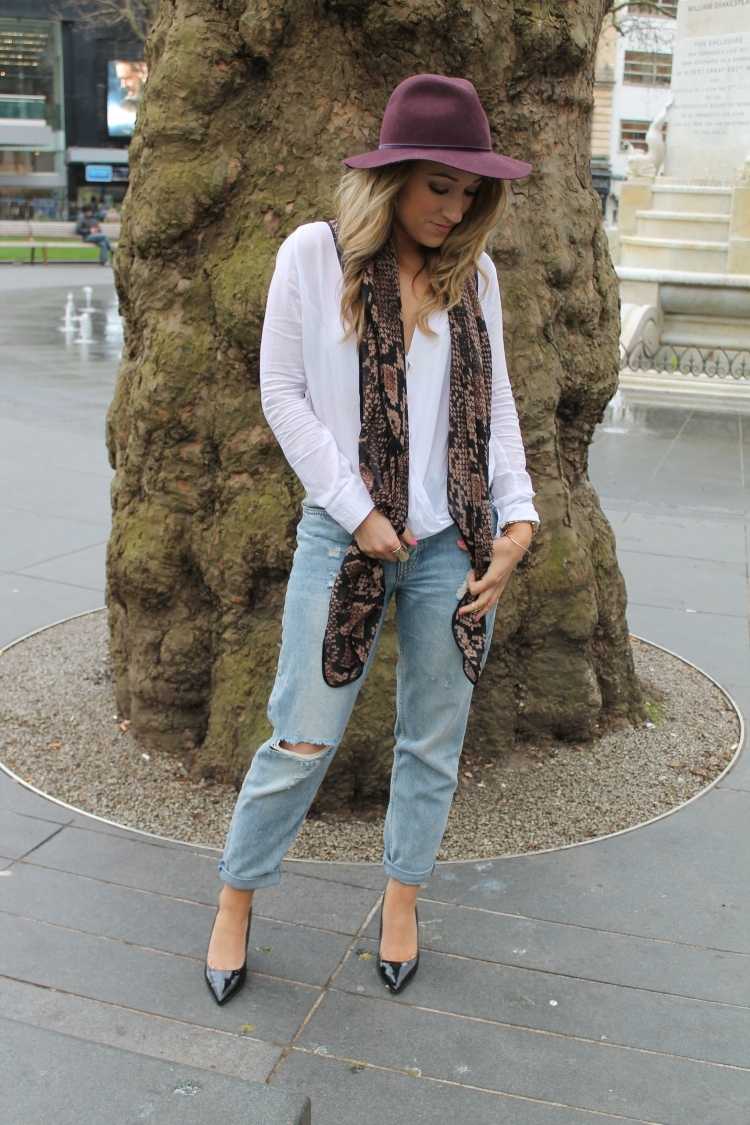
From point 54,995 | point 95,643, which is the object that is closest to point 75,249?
point 95,643

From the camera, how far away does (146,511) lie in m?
4.57

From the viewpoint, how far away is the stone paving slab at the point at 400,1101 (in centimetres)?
284

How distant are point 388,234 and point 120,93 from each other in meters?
66.5

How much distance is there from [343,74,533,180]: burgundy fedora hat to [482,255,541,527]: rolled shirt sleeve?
1.29ft

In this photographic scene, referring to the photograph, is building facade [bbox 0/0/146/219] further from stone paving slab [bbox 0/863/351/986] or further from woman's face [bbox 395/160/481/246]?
woman's face [bbox 395/160/481/246]

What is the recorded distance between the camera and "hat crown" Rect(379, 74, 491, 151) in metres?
2.86

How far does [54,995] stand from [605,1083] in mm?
1356

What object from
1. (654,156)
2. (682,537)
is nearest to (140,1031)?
(682,537)

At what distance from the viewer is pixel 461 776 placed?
179 inches

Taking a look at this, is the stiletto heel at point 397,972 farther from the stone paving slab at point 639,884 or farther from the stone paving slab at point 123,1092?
the stone paving slab at point 123,1092

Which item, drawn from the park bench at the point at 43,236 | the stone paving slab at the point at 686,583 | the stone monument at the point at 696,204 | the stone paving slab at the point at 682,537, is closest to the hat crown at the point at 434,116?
the stone paving slab at the point at 686,583

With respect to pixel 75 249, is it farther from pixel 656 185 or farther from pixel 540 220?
pixel 540 220

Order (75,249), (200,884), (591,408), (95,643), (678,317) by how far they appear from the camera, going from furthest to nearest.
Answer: (75,249)
(678,317)
(95,643)
(591,408)
(200,884)

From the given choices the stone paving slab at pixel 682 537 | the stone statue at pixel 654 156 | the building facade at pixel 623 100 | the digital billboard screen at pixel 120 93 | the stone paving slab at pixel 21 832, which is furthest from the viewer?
the building facade at pixel 623 100
